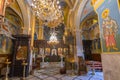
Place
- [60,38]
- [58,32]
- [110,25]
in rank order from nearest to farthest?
[110,25] → [60,38] → [58,32]

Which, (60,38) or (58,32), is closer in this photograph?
(60,38)

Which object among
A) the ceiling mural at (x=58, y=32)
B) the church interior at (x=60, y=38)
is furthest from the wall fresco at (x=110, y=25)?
the ceiling mural at (x=58, y=32)

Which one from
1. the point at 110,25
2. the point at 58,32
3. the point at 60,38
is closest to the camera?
the point at 110,25

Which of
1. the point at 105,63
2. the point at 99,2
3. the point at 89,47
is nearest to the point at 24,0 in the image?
the point at 99,2

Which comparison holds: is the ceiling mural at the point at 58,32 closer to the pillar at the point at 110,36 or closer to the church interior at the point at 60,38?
the church interior at the point at 60,38

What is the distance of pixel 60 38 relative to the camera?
15273 mm

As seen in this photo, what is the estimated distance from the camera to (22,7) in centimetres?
755

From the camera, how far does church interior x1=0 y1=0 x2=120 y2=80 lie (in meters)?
2.37

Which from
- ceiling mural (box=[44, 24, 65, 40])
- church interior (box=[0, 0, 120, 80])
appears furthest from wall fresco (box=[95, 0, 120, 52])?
ceiling mural (box=[44, 24, 65, 40])

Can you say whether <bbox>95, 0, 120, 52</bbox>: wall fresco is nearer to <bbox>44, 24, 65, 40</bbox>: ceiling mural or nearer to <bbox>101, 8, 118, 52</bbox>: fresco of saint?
<bbox>101, 8, 118, 52</bbox>: fresco of saint

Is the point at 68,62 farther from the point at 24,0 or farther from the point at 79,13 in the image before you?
the point at 24,0

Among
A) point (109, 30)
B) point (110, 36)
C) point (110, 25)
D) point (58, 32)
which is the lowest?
point (110, 36)

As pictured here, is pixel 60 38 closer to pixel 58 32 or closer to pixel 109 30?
pixel 58 32

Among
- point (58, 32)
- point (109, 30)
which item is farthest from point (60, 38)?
point (109, 30)
